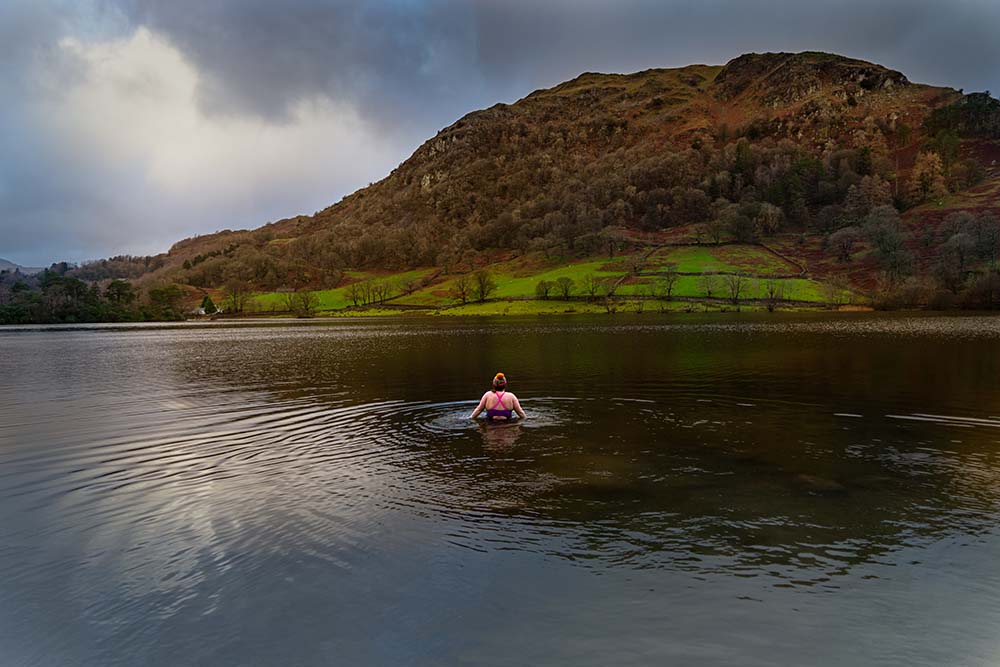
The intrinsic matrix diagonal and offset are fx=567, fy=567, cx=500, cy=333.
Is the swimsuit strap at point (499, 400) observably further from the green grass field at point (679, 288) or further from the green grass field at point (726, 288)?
the green grass field at point (726, 288)

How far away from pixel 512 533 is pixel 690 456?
872cm

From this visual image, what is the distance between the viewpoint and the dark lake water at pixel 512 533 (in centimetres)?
916

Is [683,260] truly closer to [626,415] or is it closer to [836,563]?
[626,415]

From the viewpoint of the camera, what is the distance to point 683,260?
195250 mm

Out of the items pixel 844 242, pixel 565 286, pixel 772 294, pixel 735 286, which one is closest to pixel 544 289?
pixel 565 286

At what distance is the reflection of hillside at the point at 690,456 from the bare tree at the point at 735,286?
113 m

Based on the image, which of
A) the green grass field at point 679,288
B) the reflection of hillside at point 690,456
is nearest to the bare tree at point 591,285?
the green grass field at point 679,288

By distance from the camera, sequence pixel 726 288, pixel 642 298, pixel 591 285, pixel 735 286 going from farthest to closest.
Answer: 1. pixel 591 285
2. pixel 642 298
3. pixel 726 288
4. pixel 735 286

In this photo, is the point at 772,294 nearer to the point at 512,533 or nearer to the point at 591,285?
the point at 591,285

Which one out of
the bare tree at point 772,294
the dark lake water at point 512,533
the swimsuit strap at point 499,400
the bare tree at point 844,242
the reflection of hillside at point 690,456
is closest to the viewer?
the dark lake water at point 512,533

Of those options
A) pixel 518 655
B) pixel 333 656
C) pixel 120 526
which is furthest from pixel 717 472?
pixel 120 526

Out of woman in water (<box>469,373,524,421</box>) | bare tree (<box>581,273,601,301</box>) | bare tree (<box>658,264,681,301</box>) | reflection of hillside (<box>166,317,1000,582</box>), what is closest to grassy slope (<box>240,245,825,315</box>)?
bare tree (<box>658,264,681,301</box>)

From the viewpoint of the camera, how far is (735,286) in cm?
15888

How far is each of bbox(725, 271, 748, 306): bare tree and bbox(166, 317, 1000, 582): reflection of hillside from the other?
372 ft
